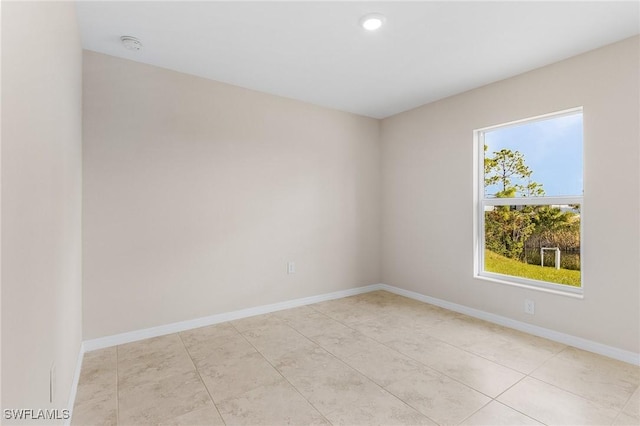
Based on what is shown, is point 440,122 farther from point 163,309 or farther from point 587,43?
point 163,309

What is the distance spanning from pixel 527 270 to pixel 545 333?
0.58 meters

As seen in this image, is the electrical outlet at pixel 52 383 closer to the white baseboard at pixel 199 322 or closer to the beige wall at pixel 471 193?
the white baseboard at pixel 199 322

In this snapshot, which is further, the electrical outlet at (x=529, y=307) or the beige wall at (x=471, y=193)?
the electrical outlet at (x=529, y=307)

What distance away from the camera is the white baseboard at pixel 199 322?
2.61 meters

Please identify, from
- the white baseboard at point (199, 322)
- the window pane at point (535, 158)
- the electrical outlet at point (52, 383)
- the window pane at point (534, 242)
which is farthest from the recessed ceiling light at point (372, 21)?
the white baseboard at point (199, 322)

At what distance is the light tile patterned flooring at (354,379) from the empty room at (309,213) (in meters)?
0.02

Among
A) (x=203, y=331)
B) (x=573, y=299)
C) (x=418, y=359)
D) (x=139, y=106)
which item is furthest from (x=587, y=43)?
(x=203, y=331)

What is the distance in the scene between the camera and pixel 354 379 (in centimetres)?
212

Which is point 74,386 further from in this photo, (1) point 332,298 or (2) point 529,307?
(2) point 529,307

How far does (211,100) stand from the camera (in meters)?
3.15

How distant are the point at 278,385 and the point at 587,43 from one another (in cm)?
339

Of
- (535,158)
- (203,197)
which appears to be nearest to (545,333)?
(535,158)

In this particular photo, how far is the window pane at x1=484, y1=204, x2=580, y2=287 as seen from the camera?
278cm

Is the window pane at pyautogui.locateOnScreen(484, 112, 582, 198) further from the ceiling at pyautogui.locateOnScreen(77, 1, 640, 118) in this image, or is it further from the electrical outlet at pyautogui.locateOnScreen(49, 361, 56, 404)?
the electrical outlet at pyautogui.locateOnScreen(49, 361, 56, 404)
